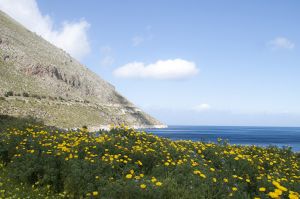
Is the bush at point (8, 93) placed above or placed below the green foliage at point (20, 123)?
above

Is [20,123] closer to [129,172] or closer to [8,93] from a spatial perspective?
[129,172]

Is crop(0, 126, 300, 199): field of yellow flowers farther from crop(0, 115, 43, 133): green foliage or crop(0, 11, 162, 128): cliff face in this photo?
crop(0, 11, 162, 128): cliff face

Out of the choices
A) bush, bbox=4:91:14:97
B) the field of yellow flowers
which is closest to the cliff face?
bush, bbox=4:91:14:97

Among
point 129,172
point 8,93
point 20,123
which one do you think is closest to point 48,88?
point 8,93

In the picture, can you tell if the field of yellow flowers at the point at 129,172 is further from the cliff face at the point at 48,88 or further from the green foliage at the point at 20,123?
the cliff face at the point at 48,88

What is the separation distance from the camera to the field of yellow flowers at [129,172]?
7.48 m

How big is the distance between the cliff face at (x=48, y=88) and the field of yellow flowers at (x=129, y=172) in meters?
68.2

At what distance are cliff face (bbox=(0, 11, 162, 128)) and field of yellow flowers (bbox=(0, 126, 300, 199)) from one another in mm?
68227

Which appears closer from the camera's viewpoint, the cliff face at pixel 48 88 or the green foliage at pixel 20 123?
the green foliage at pixel 20 123

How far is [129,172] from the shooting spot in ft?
30.5

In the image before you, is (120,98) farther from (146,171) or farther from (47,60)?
(146,171)

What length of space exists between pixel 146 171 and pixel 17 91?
92.1 metres

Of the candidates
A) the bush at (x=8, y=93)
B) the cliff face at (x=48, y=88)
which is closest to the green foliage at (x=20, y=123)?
the cliff face at (x=48, y=88)

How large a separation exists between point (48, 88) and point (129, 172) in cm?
11493
